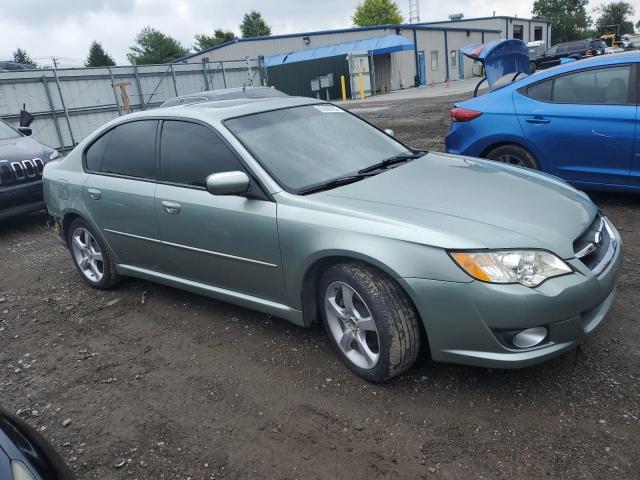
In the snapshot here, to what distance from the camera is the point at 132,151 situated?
4074 millimetres

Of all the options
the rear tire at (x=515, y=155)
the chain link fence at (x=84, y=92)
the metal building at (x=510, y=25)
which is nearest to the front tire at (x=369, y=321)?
the rear tire at (x=515, y=155)

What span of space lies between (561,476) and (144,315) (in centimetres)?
313

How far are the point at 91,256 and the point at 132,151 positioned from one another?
116cm

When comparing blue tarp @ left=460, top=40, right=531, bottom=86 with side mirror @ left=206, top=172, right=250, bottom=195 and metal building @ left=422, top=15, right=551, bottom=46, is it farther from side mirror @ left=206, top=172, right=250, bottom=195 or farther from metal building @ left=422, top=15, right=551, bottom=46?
metal building @ left=422, top=15, right=551, bottom=46

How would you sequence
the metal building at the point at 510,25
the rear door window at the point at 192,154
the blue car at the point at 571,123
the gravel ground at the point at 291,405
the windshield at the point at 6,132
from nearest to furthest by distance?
the gravel ground at the point at 291,405, the rear door window at the point at 192,154, the blue car at the point at 571,123, the windshield at the point at 6,132, the metal building at the point at 510,25

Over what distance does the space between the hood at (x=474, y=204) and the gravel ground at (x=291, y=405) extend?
0.75m

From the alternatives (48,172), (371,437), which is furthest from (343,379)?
(48,172)

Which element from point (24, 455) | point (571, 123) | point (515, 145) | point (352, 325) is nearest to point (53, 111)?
point (515, 145)

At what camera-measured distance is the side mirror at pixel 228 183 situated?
9.96ft

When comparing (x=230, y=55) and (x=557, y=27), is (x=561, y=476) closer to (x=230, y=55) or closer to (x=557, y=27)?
(x=230, y=55)

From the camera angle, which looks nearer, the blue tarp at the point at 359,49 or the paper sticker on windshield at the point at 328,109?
the paper sticker on windshield at the point at 328,109

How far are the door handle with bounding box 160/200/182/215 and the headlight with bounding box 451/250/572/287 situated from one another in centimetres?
197

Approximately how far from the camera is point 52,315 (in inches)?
172

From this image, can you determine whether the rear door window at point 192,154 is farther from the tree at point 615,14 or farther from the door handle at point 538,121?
the tree at point 615,14
